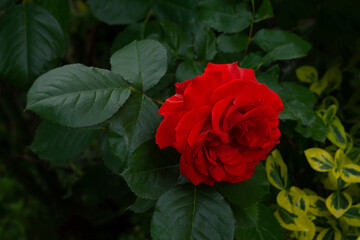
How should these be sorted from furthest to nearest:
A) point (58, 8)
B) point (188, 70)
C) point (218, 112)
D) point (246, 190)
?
point (58, 8)
point (188, 70)
point (246, 190)
point (218, 112)

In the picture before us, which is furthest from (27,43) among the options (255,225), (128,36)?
(255,225)

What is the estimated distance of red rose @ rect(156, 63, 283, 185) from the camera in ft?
1.60

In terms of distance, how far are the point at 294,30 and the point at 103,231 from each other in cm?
139

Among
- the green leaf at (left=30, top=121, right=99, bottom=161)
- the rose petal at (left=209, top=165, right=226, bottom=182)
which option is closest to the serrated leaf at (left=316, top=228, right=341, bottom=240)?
the rose petal at (left=209, top=165, right=226, bottom=182)

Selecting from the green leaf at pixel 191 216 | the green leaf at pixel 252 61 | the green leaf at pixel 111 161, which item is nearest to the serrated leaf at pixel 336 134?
the green leaf at pixel 252 61

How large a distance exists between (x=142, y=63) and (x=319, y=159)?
412 mm

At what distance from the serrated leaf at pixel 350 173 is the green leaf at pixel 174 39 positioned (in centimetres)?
42

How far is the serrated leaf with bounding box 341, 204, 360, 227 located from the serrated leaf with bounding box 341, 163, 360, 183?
0.06 m

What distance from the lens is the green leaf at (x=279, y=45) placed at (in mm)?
731

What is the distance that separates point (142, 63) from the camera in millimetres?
625

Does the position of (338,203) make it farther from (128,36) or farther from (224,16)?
(128,36)

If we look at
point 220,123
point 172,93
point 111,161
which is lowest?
point 111,161

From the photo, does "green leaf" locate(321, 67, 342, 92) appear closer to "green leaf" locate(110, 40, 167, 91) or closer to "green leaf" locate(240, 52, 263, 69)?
"green leaf" locate(240, 52, 263, 69)

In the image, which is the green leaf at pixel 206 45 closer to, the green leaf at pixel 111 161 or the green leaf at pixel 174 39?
the green leaf at pixel 174 39
